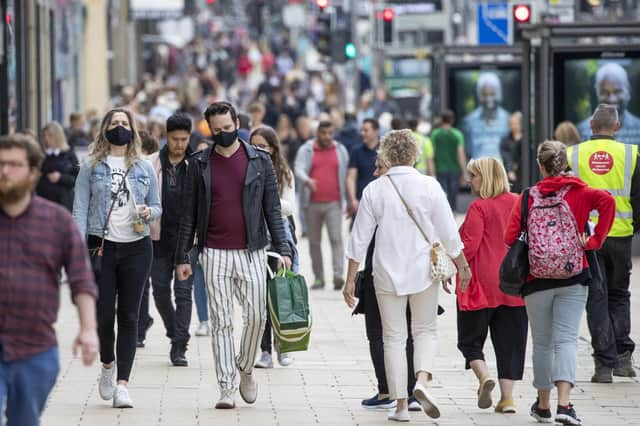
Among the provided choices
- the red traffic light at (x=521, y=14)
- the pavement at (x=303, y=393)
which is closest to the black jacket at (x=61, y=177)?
the pavement at (x=303, y=393)

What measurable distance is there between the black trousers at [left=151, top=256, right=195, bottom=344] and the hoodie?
3.07 metres

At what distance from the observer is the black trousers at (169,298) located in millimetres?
11500

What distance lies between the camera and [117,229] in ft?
31.2

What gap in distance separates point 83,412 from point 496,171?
9.12 feet

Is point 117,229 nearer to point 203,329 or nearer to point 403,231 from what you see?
point 403,231

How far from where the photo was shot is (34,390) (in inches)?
247

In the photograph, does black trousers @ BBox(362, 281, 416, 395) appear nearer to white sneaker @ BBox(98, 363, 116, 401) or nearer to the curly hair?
white sneaker @ BBox(98, 363, 116, 401)

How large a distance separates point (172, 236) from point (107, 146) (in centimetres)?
219

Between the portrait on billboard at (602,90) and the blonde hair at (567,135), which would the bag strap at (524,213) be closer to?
the blonde hair at (567,135)

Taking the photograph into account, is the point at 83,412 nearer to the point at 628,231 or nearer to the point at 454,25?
the point at 628,231

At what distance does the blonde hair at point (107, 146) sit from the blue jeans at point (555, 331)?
8.03ft

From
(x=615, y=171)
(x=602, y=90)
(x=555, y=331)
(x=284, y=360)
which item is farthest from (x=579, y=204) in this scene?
(x=602, y=90)

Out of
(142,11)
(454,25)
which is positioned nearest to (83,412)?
(142,11)

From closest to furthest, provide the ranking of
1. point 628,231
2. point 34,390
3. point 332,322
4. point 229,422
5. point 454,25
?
1. point 34,390
2. point 229,422
3. point 628,231
4. point 332,322
5. point 454,25
